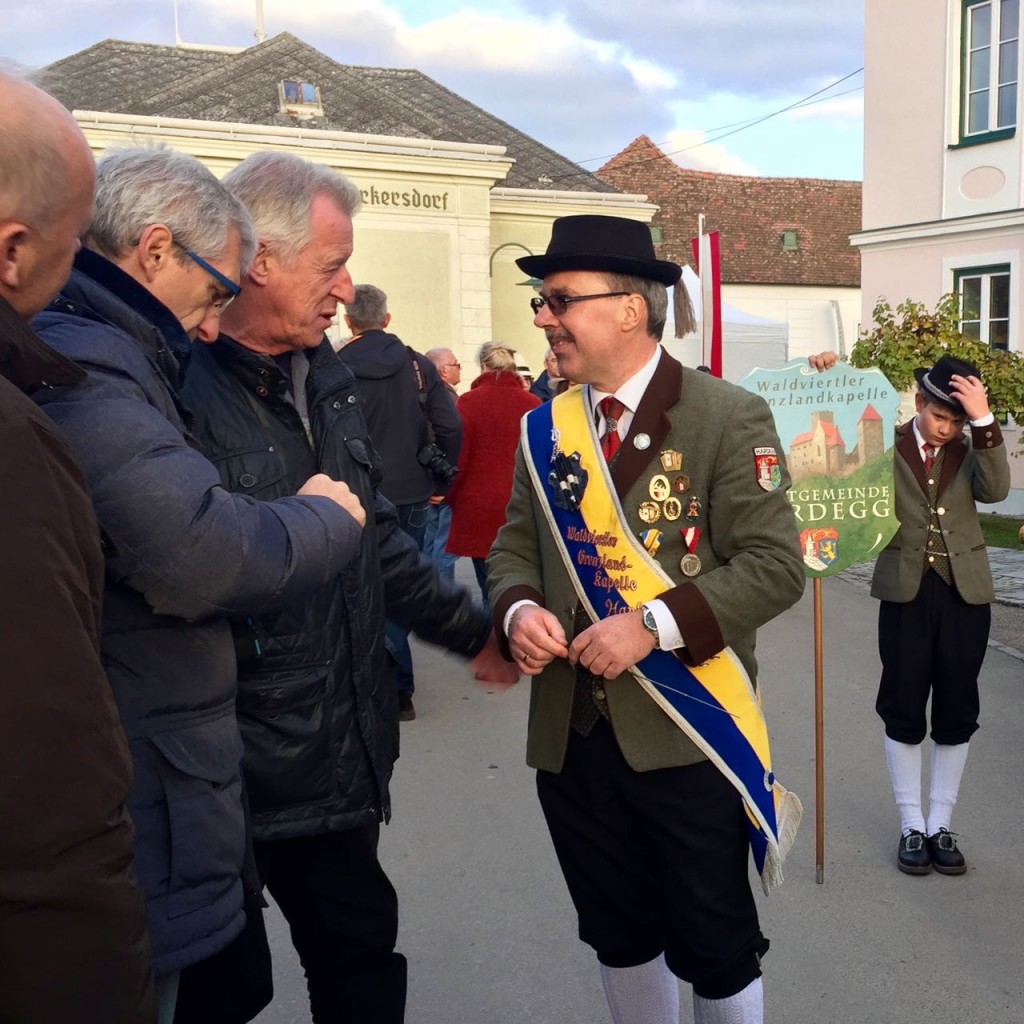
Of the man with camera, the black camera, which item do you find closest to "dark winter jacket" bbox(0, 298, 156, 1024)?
the man with camera

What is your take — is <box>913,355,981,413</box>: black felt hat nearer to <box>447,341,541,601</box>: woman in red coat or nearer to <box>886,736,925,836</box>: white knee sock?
<box>886,736,925,836</box>: white knee sock

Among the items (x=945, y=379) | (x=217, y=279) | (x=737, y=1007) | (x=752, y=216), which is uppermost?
(x=752, y=216)

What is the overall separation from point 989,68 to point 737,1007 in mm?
15582

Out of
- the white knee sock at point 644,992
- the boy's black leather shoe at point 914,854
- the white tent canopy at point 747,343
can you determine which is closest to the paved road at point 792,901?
the boy's black leather shoe at point 914,854

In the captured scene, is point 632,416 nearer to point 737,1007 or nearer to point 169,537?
point 169,537

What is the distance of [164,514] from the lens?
69.5 inches

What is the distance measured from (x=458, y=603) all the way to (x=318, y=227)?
1034mm

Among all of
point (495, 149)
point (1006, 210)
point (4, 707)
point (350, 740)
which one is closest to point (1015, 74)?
point (1006, 210)

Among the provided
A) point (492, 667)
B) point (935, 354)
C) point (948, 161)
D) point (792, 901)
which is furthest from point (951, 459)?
point (948, 161)

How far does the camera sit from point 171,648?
188 centimetres

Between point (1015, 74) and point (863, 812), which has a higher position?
point (1015, 74)

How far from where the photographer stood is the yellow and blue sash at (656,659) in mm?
2586

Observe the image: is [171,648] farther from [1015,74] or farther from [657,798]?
[1015,74]

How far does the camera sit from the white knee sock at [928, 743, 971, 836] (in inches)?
173
